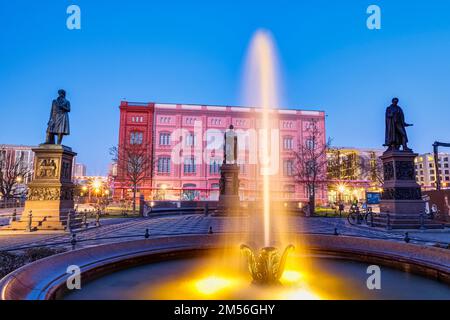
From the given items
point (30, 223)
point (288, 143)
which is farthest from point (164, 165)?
point (30, 223)

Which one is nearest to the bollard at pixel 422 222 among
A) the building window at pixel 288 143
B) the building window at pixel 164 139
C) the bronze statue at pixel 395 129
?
the bronze statue at pixel 395 129

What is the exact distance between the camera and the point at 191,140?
53.0 m

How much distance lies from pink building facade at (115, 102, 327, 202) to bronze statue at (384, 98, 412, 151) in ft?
115

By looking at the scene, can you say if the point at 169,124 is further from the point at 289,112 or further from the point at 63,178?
the point at 63,178

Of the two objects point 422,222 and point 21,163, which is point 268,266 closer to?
point 422,222

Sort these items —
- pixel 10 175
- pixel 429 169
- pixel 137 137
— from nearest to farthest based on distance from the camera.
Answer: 1. pixel 10 175
2. pixel 137 137
3. pixel 429 169

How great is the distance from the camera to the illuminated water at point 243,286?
169 inches

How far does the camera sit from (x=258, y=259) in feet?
15.4

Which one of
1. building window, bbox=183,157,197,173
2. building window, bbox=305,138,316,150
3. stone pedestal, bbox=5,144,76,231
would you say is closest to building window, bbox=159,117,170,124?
building window, bbox=183,157,197,173

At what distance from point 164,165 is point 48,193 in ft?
125

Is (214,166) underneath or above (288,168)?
above

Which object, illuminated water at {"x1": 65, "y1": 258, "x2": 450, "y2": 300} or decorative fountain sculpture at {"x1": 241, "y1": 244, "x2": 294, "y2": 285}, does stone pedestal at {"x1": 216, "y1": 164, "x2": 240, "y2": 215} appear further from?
decorative fountain sculpture at {"x1": 241, "y1": 244, "x2": 294, "y2": 285}

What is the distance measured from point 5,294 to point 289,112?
57.4 meters

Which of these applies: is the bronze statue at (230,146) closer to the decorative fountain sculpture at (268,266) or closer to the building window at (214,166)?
the decorative fountain sculpture at (268,266)
